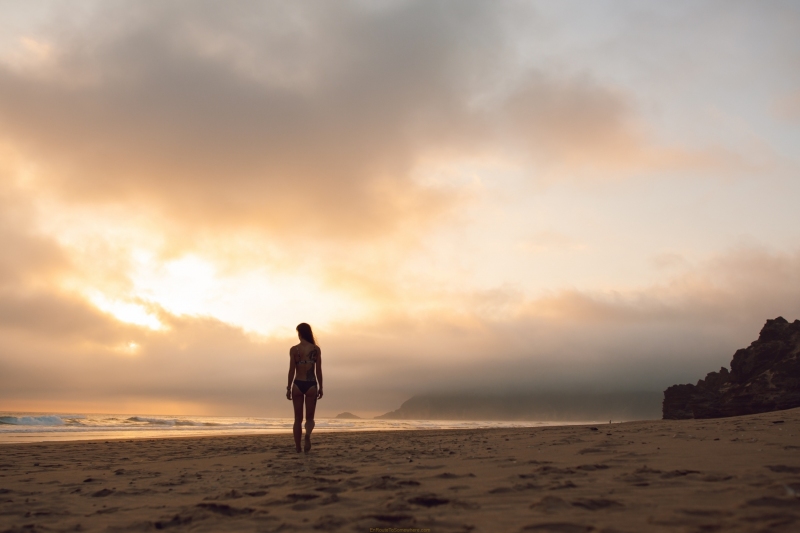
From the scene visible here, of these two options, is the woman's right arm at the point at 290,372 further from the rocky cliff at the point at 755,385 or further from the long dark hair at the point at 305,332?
the rocky cliff at the point at 755,385

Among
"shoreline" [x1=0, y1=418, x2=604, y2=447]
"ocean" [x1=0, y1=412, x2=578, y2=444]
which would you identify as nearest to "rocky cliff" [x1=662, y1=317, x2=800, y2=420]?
"shoreline" [x1=0, y1=418, x2=604, y2=447]

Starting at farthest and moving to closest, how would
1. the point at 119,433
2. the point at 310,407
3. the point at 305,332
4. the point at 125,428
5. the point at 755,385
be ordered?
the point at 125,428
the point at 119,433
the point at 755,385
the point at 305,332
the point at 310,407

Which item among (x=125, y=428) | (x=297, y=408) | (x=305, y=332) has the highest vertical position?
(x=305, y=332)

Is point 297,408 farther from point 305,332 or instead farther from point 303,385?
point 305,332

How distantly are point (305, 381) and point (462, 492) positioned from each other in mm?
6245

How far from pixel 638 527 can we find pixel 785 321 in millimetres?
23903

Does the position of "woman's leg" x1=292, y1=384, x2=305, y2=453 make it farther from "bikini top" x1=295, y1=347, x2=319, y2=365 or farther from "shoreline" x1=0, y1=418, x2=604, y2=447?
"shoreline" x1=0, y1=418, x2=604, y2=447

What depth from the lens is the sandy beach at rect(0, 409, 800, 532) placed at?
3.99 metres

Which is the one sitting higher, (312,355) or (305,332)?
(305,332)

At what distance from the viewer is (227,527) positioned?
4309 mm

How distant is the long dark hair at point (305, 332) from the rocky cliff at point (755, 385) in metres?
17.7

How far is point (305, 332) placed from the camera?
11172 mm

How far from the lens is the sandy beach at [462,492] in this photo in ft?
13.1

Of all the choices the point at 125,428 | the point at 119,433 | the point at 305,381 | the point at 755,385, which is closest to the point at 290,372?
the point at 305,381
